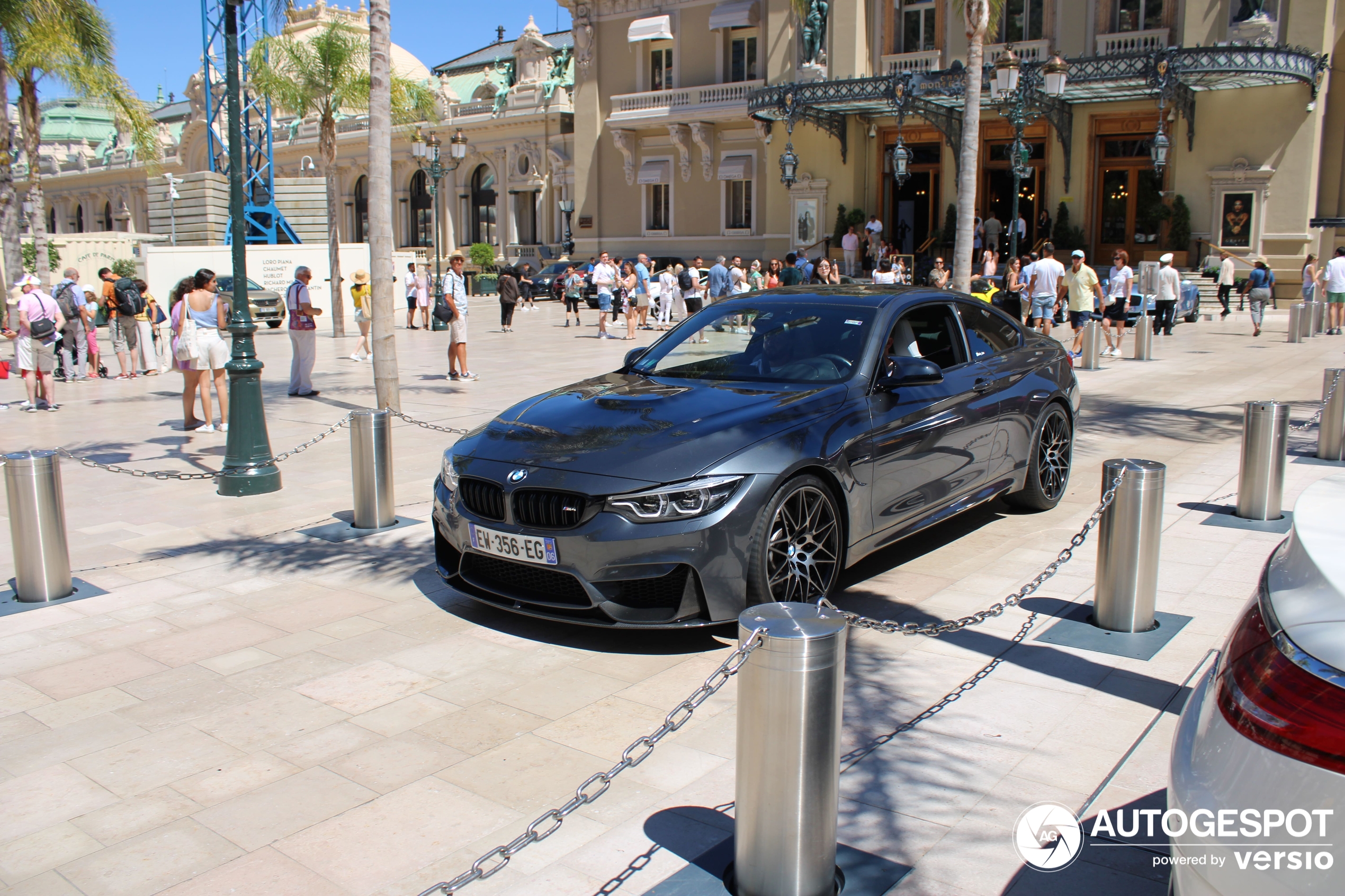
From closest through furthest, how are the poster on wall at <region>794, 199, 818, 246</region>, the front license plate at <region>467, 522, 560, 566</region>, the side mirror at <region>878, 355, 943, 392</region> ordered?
the front license plate at <region>467, 522, 560, 566</region>, the side mirror at <region>878, 355, 943, 392</region>, the poster on wall at <region>794, 199, 818, 246</region>

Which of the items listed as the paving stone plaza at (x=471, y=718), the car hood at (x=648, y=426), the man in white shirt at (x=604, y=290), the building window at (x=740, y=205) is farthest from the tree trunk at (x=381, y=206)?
the building window at (x=740, y=205)

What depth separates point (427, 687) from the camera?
4.77 meters

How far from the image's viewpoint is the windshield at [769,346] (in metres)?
5.94

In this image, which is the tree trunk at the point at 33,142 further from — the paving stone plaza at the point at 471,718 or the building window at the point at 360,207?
the building window at the point at 360,207

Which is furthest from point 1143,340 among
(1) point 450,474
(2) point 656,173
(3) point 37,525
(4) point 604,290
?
(2) point 656,173

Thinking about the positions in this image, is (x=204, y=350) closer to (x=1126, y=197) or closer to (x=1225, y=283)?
(x=1225, y=283)

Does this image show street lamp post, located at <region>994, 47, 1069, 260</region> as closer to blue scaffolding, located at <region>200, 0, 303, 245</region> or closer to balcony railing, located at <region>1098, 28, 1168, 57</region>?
balcony railing, located at <region>1098, 28, 1168, 57</region>

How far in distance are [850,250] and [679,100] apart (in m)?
10.7

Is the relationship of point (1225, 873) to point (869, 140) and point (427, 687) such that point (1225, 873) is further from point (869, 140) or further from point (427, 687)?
point (869, 140)

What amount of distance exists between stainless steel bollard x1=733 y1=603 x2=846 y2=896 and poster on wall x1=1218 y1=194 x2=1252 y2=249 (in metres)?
31.4

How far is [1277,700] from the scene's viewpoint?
6.33ft

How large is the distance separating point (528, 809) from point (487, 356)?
16.7 metres

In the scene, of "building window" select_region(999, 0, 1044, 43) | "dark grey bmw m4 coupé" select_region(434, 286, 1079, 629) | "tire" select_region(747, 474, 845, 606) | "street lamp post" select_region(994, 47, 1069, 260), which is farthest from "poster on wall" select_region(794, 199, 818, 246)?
"tire" select_region(747, 474, 845, 606)

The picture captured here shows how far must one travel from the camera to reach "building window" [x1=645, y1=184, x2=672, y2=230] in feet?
140
